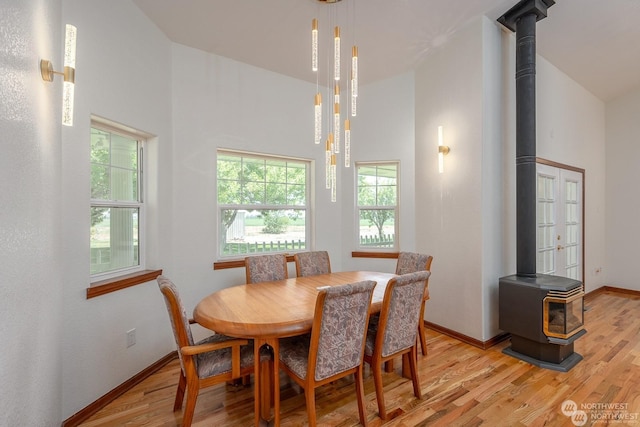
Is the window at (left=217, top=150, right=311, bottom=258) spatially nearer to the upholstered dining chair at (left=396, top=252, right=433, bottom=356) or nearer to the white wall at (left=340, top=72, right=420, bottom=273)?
the white wall at (left=340, top=72, right=420, bottom=273)

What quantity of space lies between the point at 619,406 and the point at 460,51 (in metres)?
3.40

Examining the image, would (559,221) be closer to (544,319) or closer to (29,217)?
(544,319)

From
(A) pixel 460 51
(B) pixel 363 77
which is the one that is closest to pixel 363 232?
(B) pixel 363 77

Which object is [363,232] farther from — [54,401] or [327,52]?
[54,401]

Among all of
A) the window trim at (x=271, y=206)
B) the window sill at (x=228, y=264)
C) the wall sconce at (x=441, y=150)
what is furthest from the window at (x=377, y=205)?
the window sill at (x=228, y=264)

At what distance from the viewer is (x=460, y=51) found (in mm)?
3256

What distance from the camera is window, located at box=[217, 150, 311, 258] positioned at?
3.47m

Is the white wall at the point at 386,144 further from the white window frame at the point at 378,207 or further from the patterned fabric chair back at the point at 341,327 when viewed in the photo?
the patterned fabric chair back at the point at 341,327

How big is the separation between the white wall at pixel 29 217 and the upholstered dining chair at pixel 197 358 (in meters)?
0.59

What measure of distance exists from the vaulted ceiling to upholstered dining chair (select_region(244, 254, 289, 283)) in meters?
2.25

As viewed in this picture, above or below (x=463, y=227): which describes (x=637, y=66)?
above

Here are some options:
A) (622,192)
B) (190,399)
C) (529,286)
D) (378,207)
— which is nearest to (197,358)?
(190,399)

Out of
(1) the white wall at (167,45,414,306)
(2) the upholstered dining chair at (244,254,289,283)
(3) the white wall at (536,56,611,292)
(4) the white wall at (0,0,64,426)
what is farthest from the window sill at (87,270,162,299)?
(3) the white wall at (536,56,611,292)

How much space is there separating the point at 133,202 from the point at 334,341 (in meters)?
2.17
